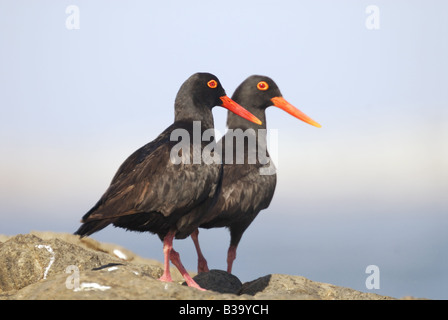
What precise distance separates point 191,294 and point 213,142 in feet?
8.15

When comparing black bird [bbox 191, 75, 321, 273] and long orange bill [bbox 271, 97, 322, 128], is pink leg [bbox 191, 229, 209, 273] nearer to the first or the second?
black bird [bbox 191, 75, 321, 273]

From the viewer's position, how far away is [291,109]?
10.1 meters

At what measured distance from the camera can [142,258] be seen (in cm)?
1323

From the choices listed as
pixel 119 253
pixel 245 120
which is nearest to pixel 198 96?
pixel 245 120

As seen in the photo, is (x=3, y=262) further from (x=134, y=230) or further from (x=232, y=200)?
(x=232, y=200)

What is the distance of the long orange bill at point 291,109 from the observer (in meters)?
9.91

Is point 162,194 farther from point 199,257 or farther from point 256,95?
point 256,95

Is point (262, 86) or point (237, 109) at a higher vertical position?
point (262, 86)

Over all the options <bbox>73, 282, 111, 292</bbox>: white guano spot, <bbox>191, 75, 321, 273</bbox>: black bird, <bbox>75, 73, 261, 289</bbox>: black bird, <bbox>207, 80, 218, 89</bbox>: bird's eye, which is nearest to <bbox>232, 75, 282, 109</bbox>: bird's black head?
<bbox>191, 75, 321, 273</bbox>: black bird

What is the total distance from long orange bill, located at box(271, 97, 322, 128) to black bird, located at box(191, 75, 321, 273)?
0.08m

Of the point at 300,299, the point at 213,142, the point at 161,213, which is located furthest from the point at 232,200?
the point at 300,299

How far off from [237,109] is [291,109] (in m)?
1.68

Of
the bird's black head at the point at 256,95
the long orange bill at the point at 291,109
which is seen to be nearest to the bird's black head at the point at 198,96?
the bird's black head at the point at 256,95

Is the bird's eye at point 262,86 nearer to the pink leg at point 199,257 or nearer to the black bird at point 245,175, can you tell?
the black bird at point 245,175
